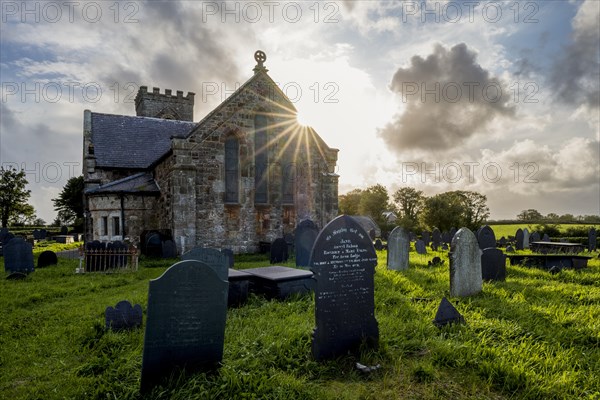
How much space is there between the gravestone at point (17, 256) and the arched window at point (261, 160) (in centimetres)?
859

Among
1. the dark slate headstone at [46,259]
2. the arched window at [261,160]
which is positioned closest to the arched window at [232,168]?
the arched window at [261,160]

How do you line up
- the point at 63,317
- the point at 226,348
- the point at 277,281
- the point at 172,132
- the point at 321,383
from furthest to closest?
the point at 172,132
the point at 277,281
the point at 63,317
the point at 226,348
the point at 321,383

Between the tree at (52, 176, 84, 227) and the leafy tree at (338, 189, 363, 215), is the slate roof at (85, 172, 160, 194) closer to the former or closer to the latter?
the tree at (52, 176, 84, 227)

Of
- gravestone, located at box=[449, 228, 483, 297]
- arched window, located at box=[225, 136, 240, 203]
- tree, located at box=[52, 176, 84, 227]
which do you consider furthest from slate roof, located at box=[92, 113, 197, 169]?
tree, located at box=[52, 176, 84, 227]

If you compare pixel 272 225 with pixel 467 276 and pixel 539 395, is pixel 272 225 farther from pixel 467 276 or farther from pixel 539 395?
pixel 539 395

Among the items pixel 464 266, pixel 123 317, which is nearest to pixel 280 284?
pixel 123 317

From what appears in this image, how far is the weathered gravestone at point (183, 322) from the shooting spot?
148 inches

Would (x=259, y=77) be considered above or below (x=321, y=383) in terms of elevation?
above

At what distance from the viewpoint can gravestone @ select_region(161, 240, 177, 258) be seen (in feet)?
46.1

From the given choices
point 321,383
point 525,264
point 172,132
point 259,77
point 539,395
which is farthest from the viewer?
point 172,132

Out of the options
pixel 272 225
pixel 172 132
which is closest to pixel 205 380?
pixel 272 225

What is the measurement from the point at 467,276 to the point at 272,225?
10240 millimetres

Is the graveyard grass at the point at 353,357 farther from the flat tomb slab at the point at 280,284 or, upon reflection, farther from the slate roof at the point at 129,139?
the slate roof at the point at 129,139

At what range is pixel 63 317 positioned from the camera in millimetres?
6473
